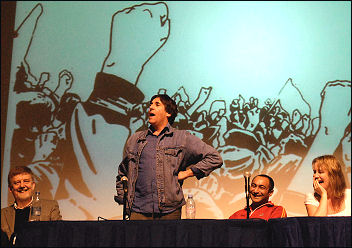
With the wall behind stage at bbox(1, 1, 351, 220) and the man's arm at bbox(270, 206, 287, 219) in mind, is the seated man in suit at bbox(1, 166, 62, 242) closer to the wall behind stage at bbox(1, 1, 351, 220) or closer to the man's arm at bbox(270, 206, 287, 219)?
the wall behind stage at bbox(1, 1, 351, 220)

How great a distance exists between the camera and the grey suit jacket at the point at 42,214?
306 cm

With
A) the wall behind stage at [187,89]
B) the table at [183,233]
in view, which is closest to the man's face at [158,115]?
the table at [183,233]

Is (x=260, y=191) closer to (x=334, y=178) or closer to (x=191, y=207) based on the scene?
(x=334, y=178)

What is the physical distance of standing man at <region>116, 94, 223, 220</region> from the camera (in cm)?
261

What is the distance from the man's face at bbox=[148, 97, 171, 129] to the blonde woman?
106 cm

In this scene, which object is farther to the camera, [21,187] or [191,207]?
[191,207]

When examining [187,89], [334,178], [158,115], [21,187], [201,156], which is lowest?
[21,187]

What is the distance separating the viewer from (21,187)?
3.18m

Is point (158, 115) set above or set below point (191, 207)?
above

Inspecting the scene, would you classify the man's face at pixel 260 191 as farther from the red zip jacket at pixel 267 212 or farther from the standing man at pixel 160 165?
the standing man at pixel 160 165

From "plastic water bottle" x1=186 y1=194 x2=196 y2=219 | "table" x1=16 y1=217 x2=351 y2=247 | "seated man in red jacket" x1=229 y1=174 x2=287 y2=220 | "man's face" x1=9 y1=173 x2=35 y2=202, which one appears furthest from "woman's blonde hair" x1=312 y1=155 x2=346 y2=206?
"man's face" x1=9 y1=173 x2=35 y2=202

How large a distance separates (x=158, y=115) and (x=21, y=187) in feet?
3.91

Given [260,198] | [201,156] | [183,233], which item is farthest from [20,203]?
[260,198]

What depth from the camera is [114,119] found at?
14.0ft
